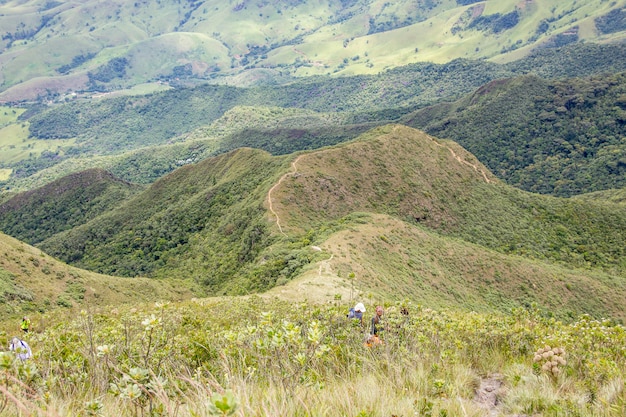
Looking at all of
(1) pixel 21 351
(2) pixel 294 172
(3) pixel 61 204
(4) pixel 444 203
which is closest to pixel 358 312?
(1) pixel 21 351

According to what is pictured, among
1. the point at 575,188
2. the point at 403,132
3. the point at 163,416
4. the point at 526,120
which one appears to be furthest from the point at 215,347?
the point at 526,120

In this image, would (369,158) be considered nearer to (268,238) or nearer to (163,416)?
(268,238)

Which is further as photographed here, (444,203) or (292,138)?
(292,138)

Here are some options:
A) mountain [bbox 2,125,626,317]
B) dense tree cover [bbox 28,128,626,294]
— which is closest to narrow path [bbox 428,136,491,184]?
mountain [bbox 2,125,626,317]

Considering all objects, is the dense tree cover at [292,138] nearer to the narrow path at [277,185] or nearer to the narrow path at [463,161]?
the narrow path at [463,161]

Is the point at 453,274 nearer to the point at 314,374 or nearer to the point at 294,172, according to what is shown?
the point at 294,172
